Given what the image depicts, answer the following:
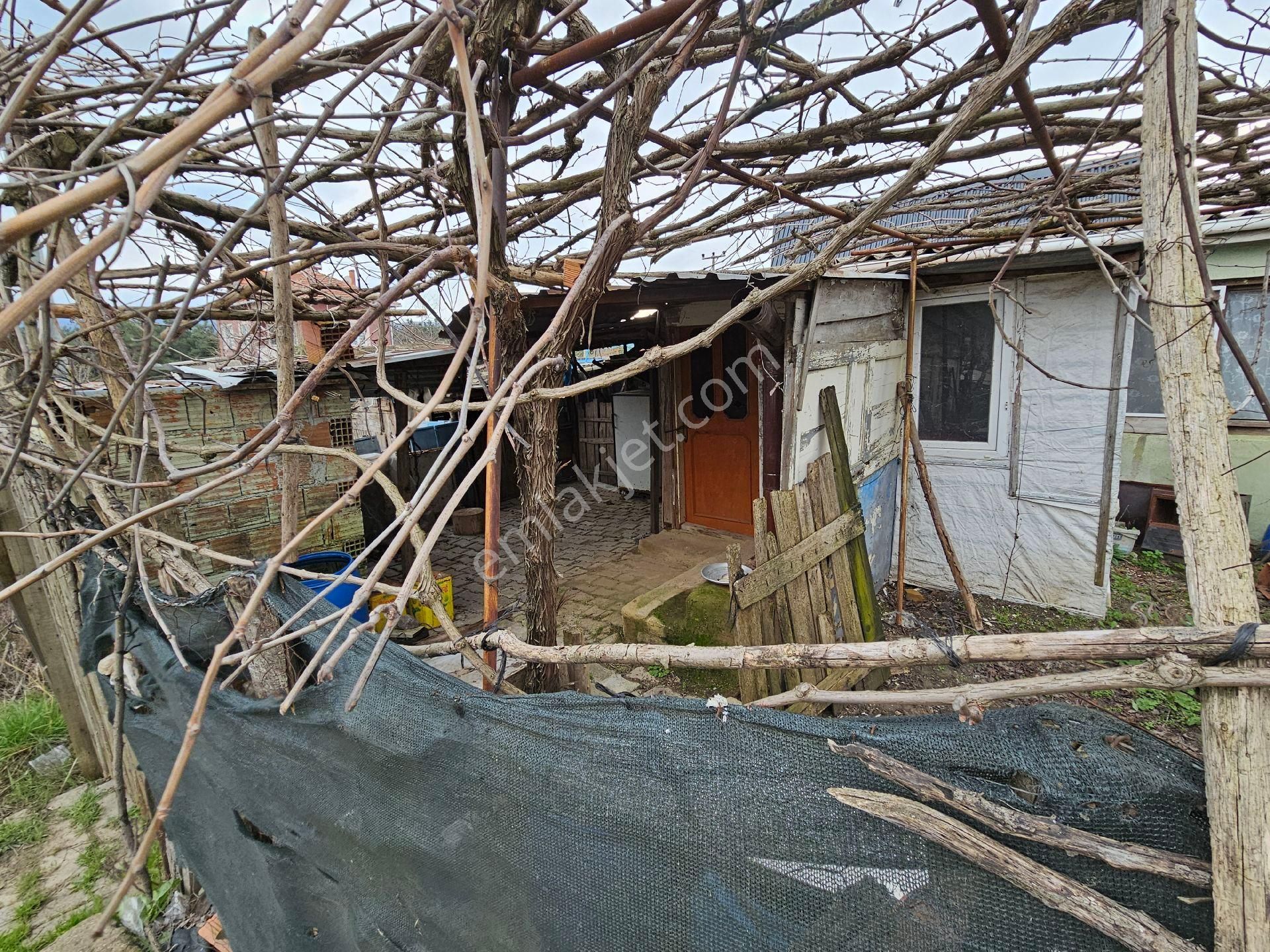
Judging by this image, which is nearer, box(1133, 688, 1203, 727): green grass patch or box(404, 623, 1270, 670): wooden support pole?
box(404, 623, 1270, 670): wooden support pole

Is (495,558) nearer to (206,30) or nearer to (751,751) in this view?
(751,751)

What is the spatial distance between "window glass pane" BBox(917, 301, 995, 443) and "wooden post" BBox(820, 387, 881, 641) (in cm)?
240

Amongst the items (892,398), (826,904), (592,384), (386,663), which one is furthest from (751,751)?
(892,398)

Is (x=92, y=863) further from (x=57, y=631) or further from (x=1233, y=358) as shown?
(x=1233, y=358)

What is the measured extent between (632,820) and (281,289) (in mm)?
1767

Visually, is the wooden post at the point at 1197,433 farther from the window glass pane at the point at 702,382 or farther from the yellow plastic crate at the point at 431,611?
the window glass pane at the point at 702,382

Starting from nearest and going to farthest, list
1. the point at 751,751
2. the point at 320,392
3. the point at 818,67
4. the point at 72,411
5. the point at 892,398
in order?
the point at 751,751, the point at 72,411, the point at 818,67, the point at 320,392, the point at 892,398

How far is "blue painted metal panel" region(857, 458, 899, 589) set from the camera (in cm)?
514

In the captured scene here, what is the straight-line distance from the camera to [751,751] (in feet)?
3.79

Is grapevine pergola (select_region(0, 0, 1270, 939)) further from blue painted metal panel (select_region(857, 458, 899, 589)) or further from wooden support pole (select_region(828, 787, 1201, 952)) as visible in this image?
blue painted metal panel (select_region(857, 458, 899, 589))

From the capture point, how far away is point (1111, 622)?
16.3 feet

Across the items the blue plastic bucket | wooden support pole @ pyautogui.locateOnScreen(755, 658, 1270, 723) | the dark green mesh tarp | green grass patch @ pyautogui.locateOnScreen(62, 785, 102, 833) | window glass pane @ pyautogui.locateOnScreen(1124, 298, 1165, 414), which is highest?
window glass pane @ pyautogui.locateOnScreen(1124, 298, 1165, 414)

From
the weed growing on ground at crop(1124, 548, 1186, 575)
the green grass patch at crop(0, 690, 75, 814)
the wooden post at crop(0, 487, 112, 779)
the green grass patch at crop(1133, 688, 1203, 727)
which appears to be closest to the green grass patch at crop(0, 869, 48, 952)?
the wooden post at crop(0, 487, 112, 779)

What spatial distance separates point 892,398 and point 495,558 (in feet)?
17.0
